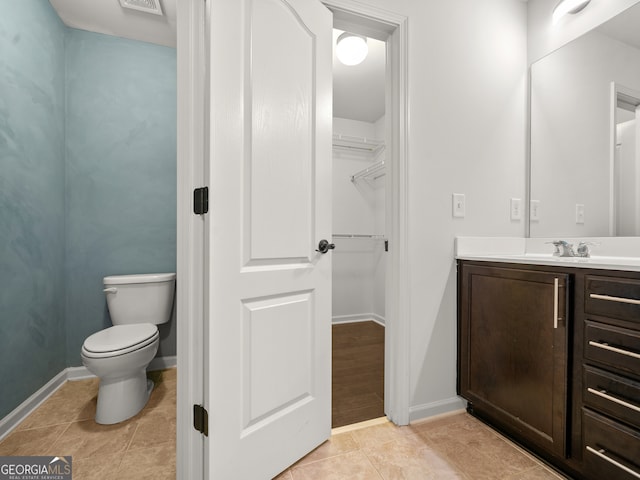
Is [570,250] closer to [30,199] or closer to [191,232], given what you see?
[191,232]

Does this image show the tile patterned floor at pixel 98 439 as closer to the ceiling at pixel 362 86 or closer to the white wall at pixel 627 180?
the white wall at pixel 627 180

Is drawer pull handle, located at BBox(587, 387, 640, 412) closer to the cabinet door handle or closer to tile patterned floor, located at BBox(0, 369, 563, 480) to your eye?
the cabinet door handle

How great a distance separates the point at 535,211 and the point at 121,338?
253 centimetres

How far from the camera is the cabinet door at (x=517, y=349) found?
1.09 metres

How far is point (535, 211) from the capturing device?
1714mm

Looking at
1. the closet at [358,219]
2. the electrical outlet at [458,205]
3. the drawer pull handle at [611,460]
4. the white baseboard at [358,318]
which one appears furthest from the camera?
the white baseboard at [358,318]

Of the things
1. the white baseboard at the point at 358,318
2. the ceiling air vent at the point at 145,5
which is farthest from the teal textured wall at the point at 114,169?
the white baseboard at the point at 358,318

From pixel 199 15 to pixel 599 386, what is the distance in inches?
75.9

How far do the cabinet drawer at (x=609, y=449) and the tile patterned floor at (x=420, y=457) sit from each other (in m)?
0.22

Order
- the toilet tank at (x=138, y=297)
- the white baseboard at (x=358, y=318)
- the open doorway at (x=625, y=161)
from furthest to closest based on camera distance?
the white baseboard at (x=358, y=318), the toilet tank at (x=138, y=297), the open doorway at (x=625, y=161)

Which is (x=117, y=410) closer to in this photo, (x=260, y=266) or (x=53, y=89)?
(x=260, y=266)

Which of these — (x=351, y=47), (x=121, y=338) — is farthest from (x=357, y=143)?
(x=121, y=338)

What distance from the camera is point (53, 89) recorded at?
1.73 m

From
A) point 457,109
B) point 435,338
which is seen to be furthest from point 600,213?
point 435,338
